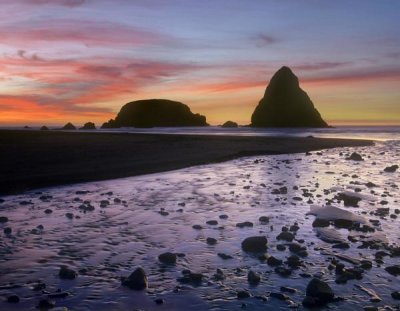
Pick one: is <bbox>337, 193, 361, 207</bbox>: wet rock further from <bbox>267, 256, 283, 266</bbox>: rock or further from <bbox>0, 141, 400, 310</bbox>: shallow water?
<bbox>267, 256, 283, 266</bbox>: rock

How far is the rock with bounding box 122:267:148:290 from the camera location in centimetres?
820

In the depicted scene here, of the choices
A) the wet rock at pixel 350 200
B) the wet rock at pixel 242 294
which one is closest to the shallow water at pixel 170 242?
the wet rock at pixel 242 294

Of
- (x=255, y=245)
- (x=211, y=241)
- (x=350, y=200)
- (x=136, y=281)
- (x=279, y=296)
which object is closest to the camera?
(x=279, y=296)

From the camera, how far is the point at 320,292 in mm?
7641

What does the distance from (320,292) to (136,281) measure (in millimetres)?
3659

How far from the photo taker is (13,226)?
507 inches

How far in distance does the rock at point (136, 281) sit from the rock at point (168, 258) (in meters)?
1.29

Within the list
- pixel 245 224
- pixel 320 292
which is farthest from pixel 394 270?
pixel 245 224

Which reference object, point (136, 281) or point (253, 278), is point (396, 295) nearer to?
point (253, 278)

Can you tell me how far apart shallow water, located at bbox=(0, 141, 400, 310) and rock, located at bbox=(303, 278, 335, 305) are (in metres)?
A: 0.16

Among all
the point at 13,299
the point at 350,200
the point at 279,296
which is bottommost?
the point at 279,296

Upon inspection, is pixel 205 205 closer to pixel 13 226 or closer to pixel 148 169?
pixel 13 226

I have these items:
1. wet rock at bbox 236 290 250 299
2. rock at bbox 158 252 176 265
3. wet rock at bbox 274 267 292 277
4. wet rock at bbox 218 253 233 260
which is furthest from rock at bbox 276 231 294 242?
wet rock at bbox 236 290 250 299

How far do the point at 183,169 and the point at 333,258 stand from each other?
2074 centimetres
